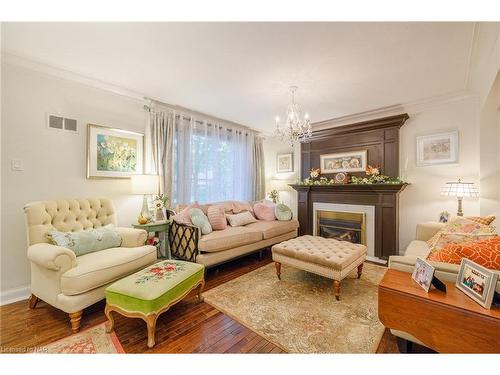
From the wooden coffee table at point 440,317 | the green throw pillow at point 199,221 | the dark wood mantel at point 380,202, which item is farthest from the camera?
the dark wood mantel at point 380,202

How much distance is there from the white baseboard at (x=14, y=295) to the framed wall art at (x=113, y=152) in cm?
138

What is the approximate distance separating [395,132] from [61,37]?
451 centimetres

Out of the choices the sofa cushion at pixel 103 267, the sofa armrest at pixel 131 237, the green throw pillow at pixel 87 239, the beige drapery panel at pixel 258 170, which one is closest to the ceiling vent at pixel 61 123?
the green throw pillow at pixel 87 239

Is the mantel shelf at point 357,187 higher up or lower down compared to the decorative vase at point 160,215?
higher up

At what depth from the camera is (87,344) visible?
1541 millimetres

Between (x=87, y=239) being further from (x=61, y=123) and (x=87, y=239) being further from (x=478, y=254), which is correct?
(x=478, y=254)

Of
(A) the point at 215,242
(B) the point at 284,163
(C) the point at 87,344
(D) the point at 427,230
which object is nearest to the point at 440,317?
(D) the point at 427,230

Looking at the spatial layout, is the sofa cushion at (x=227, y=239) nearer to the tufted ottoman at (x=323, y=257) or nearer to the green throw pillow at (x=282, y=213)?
the tufted ottoman at (x=323, y=257)

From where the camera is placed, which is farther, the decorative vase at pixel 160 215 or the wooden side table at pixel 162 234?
the decorative vase at pixel 160 215

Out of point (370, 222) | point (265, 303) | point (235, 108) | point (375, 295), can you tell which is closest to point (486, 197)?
point (370, 222)

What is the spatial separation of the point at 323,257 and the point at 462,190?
2185mm

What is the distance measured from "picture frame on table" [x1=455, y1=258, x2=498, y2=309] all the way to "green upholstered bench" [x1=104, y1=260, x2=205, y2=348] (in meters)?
1.95

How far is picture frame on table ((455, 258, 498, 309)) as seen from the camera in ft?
3.52

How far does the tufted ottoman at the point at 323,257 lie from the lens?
7.15 feet
